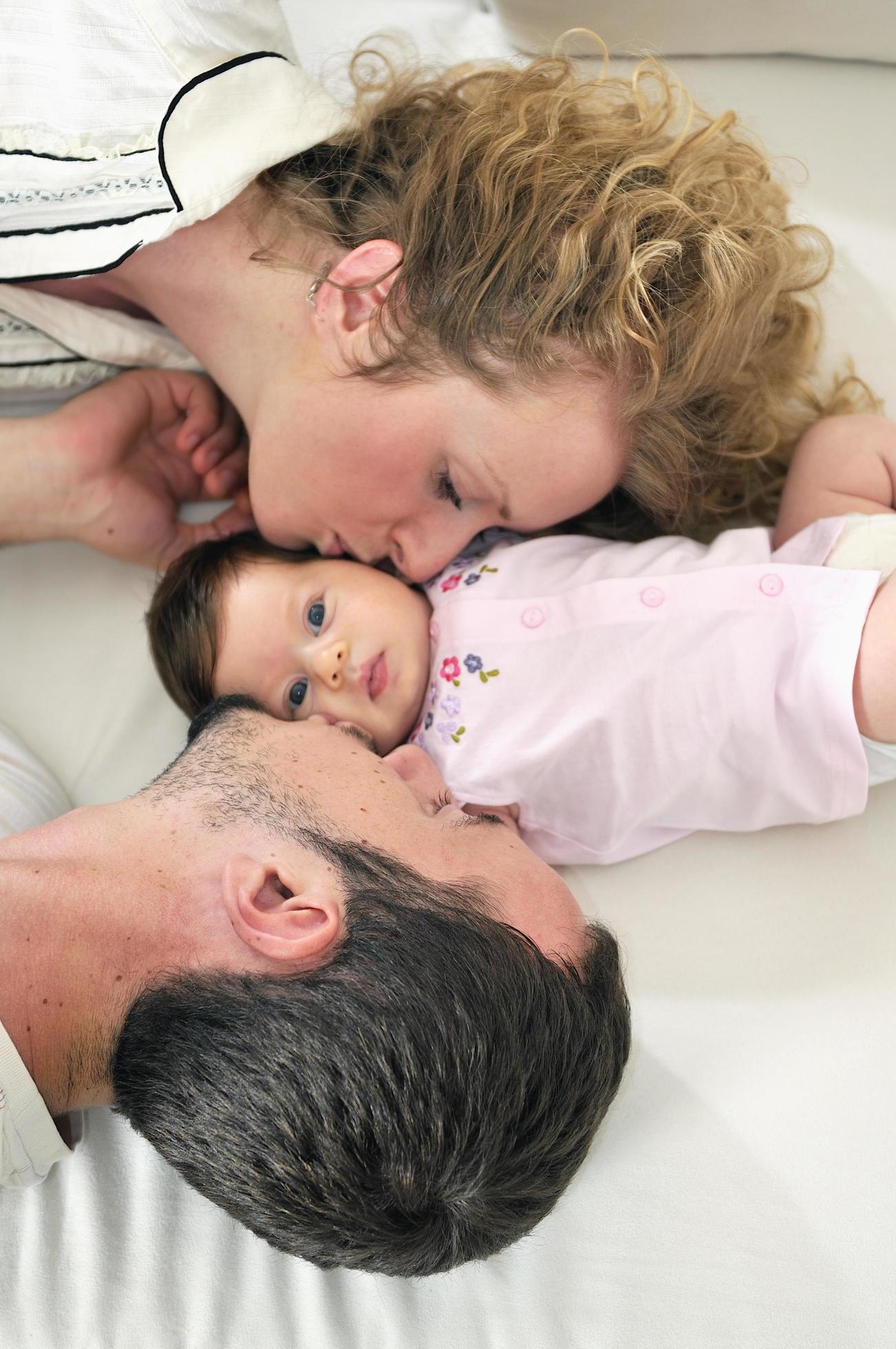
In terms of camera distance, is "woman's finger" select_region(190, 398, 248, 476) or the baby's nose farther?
"woman's finger" select_region(190, 398, 248, 476)

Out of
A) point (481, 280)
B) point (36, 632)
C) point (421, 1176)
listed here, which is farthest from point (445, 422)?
point (421, 1176)

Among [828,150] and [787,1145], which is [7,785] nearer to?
[787,1145]

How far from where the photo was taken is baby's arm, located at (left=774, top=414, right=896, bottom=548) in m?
1.46

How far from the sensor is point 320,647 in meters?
1.40

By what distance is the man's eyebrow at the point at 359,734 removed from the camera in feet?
4.09

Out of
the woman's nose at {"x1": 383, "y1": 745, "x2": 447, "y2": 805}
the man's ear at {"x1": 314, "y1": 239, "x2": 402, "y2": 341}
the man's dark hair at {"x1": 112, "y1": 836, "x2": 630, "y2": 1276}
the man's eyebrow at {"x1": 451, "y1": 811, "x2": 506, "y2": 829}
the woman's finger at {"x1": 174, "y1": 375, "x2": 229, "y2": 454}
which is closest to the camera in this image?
the man's dark hair at {"x1": 112, "y1": 836, "x2": 630, "y2": 1276}

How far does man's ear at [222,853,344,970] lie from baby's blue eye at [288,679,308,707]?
44 cm

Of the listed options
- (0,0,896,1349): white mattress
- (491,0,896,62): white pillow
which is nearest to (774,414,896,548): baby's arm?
(0,0,896,1349): white mattress

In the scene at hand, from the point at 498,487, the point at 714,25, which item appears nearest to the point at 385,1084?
the point at 498,487

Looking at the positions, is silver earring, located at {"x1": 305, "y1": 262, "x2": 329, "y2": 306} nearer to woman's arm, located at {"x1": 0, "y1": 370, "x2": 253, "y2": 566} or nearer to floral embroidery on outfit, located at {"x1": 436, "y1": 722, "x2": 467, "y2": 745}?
woman's arm, located at {"x1": 0, "y1": 370, "x2": 253, "y2": 566}

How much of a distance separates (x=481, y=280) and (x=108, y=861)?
817 mm

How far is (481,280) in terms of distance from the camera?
1315 mm

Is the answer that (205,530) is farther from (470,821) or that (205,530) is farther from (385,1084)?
(385,1084)

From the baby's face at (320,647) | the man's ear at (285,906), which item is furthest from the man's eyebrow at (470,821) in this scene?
the baby's face at (320,647)
